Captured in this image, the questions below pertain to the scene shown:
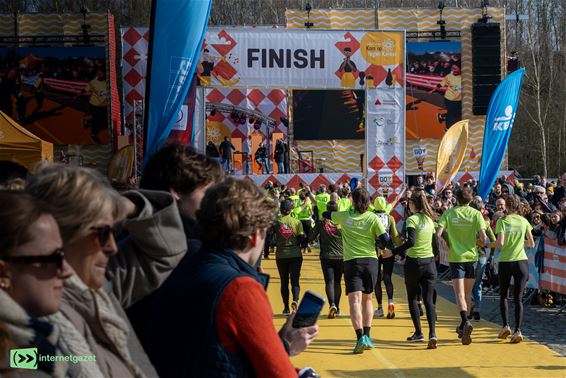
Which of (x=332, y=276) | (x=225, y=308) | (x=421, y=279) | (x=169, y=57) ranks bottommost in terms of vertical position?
(x=332, y=276)

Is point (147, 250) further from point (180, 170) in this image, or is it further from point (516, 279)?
point (516, 279)

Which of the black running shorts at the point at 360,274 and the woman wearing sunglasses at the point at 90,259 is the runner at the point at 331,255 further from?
the woman wearing sunglasses at the point at 90,259

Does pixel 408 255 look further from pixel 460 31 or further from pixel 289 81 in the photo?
pixel 460 31

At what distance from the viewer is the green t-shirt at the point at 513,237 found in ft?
34.1

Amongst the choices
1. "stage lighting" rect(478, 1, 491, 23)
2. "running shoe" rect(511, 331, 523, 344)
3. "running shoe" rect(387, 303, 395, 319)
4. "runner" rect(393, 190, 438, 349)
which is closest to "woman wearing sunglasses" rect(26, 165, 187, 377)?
"runner" rect(393, 190, 438, 349)

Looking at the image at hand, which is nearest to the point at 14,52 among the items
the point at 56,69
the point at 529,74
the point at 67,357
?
the point at 56,69

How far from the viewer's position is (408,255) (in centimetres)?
1036

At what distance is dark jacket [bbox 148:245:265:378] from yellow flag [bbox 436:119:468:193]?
1619 centimetres

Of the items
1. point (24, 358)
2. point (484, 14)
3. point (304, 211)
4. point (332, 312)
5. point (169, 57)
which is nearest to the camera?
point (24, 358)

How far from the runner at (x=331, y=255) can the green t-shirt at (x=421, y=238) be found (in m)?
1.91

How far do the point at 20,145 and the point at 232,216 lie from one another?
44.5ft

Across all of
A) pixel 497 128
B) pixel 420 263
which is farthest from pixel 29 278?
pixel 497 128

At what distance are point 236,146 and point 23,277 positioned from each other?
1245 inches

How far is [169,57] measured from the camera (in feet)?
24.3
